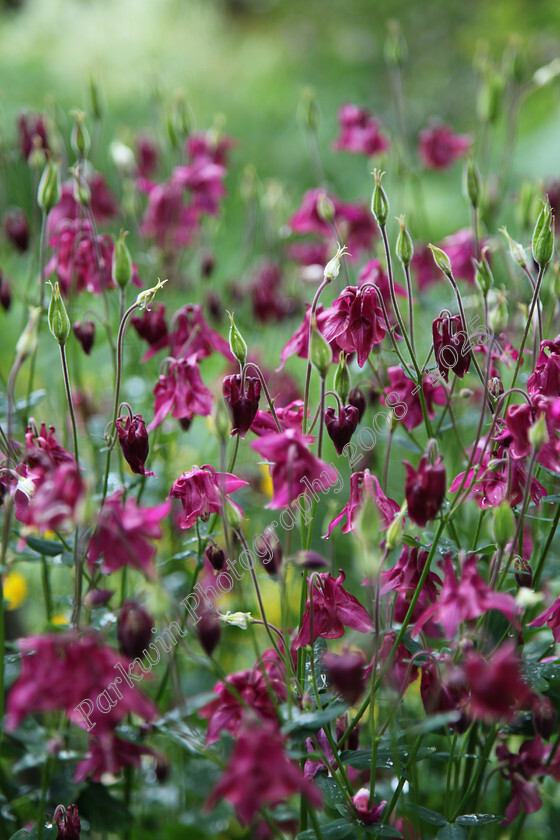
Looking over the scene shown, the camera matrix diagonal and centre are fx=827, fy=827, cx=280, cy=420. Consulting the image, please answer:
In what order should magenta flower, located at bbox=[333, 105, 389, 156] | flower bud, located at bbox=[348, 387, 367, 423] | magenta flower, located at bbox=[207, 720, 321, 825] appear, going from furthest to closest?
magenta flower, located at bbox=[333, 105, 389, 156]
flower bud, located at bbox=[348, 387, 367, 423]
magenta flower, located at bbox=[207, 720, 321, 825]

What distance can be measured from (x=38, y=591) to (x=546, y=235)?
1.69m

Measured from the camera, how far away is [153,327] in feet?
4.14

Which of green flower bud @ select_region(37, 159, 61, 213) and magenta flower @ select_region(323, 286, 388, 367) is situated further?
green flower bud @ select_region(37, 159, 61, 213)

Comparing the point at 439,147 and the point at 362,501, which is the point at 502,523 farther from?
the point at 439,147

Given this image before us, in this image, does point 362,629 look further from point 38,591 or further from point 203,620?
point 38,591

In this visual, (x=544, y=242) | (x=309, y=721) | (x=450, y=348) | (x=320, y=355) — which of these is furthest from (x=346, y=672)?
(x=544, y=242)

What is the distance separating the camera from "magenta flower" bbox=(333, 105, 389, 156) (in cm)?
200

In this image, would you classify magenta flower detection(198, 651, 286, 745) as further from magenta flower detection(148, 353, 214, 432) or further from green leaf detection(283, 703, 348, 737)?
magenta flower detection(148, 353, 214, 432)

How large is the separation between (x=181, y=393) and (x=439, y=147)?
1.28 meters

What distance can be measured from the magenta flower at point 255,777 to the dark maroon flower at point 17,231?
1.23 meters

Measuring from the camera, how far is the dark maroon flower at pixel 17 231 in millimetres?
1593

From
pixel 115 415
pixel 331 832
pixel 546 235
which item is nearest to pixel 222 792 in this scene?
pixel 331 832

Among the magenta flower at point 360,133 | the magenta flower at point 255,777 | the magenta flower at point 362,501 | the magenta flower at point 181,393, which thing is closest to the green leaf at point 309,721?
the magenta flower at point 255,777

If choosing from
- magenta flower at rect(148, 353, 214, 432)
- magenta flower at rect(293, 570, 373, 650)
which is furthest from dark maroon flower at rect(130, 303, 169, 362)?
magenta flower at rect(293, 570, 373, 650)
